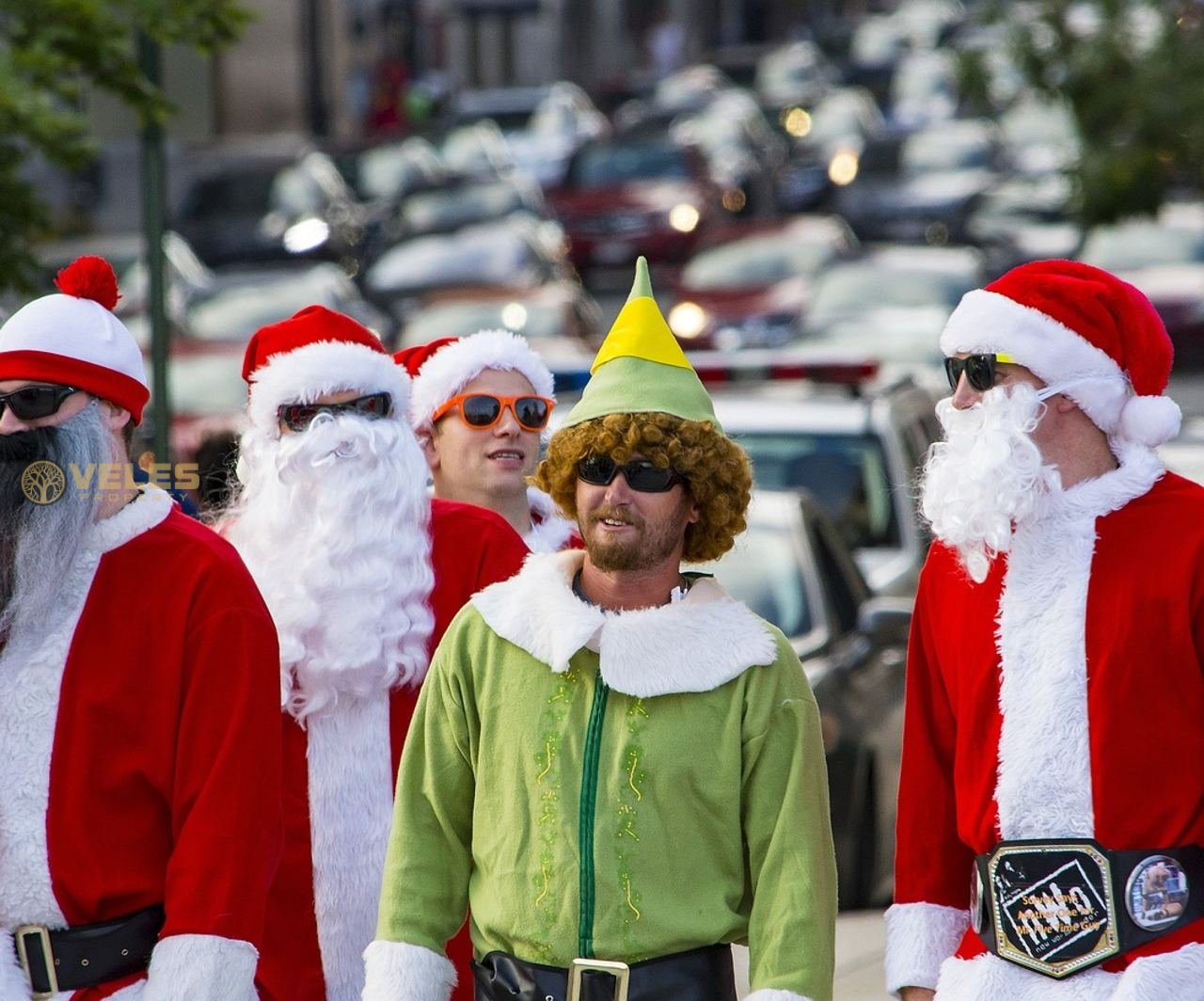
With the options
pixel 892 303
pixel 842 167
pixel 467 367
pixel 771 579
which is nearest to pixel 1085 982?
pixel 467 367

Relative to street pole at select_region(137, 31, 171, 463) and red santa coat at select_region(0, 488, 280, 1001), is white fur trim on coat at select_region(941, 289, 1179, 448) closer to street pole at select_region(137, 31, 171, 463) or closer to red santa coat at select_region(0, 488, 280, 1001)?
red santa coat at select_region(0, 488, 280, 1001)

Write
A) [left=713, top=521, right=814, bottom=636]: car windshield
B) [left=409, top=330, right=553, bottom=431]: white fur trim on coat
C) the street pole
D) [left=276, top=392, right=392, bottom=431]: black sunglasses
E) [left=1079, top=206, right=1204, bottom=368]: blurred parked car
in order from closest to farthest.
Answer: [left=276, top=392, right=392, bottom=431]: black sunglasses < [left=409, top=330, right=553, bottom=431]: white fur trim on coat < [left=713, top=521, right=814, bottom=636]: car windshield < the street pole < [left=1079, top=206, right=1204, bottom=368]: blurred parked car

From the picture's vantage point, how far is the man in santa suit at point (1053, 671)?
12.6ft

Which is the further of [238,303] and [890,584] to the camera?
[238,303]

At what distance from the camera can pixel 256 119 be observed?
115 feet

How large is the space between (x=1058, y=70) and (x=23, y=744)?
1890 centimetres

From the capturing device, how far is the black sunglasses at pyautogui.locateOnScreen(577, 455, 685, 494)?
155 inches

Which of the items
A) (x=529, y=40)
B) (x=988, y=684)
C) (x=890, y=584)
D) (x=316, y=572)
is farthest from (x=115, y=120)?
(x=529, y=40)

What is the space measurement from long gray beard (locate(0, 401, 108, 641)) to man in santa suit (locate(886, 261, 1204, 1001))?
5.07ft

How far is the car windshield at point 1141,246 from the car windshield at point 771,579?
14.5 meters

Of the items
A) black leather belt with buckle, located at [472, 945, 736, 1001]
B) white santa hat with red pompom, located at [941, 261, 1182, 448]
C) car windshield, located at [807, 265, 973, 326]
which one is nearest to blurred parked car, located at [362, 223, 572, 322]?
car windshield, located at [807, 265, 973, 326]

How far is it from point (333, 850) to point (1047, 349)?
1762 mm

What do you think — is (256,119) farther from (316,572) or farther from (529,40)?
(316,572)

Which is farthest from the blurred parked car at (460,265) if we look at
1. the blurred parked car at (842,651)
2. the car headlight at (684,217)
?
the blurred parked car at (842,651)
